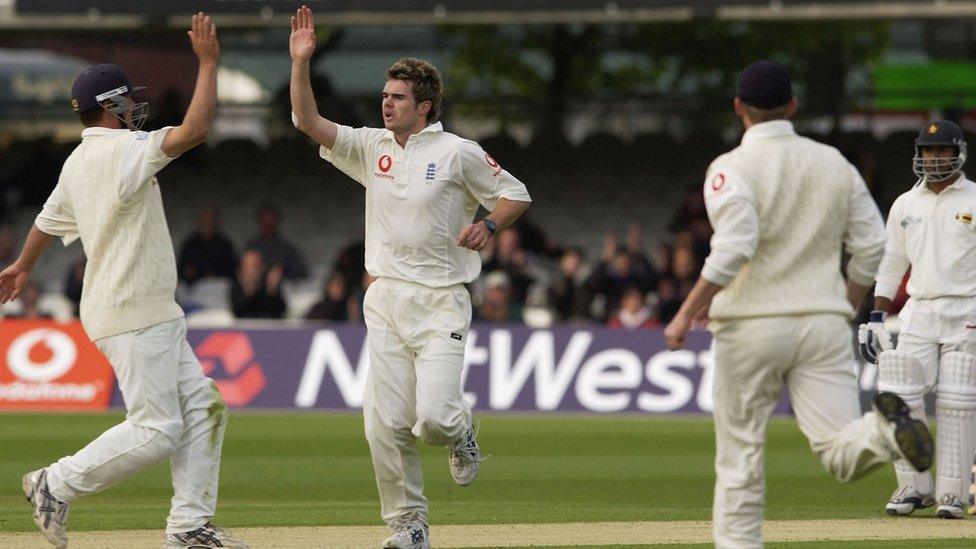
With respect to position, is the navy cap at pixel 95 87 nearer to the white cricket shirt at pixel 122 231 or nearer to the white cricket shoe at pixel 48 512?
the white cricket shirt at pixel 122 231

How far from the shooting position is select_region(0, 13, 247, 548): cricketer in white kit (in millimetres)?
6938

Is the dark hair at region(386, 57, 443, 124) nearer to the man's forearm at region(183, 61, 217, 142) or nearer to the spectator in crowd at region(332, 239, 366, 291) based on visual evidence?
the man's forearm at region(183, 61, 217, 142)

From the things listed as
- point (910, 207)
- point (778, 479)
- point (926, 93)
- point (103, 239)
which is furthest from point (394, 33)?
point (103, 239)

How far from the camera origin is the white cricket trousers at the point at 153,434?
22.8 feet

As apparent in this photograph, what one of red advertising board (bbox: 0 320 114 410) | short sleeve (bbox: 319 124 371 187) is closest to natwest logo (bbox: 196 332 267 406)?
red advertising board (bbox: 0 320 114 410)

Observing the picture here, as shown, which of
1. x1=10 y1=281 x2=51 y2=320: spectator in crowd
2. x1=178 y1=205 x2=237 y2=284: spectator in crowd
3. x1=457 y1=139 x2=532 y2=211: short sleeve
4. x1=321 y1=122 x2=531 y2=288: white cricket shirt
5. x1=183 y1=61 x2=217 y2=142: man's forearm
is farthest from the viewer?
x1=178 y1=205 x2=237 y2=284: spectator in crowd

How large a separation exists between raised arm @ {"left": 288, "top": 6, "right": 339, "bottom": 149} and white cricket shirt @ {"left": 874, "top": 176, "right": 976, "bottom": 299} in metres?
3.49

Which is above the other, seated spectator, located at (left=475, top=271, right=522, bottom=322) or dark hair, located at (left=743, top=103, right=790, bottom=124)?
dark hair, located at (left=743, top=103, right=790, bottom=124)

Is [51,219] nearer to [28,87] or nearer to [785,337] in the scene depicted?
[785,337]

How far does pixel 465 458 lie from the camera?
7.53m

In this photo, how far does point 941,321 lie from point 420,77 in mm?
3374

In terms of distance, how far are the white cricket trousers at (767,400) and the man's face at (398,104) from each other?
6.43ft

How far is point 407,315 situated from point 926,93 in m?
17.9

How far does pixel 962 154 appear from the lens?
882cm
